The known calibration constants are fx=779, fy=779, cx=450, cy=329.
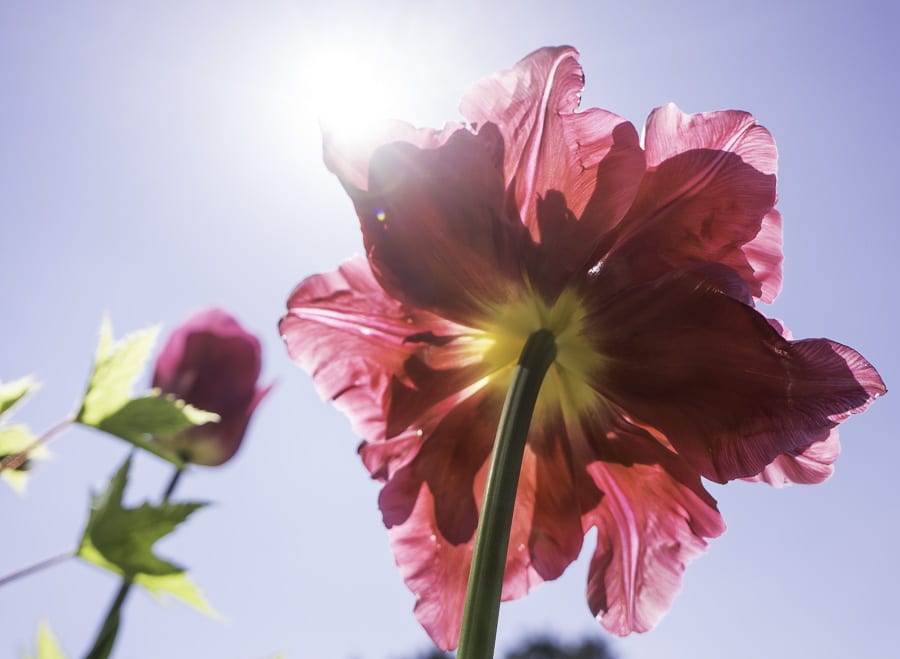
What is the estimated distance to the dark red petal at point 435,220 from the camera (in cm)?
80

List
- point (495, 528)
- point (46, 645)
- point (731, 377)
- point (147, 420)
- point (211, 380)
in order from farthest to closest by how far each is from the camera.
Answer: point (211, 380)
point (731, 377)
point (495, 528)
point (147, 420)
point (46, 645)

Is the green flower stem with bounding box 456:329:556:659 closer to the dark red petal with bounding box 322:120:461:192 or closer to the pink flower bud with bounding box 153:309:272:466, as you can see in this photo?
the dark red petal with bounding box 322:120:461:192

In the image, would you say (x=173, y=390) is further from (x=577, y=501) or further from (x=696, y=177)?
(x=696, y=177)

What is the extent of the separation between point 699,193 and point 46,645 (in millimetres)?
727

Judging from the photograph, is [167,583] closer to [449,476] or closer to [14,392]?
[14,392]

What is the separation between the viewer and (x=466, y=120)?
0.83 metres

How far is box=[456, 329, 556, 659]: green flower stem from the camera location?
1.69ft

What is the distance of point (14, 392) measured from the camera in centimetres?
46

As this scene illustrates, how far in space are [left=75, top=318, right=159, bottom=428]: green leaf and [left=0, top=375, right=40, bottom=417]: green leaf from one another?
3 centimetres

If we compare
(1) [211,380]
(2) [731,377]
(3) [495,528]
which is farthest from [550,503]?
(1) [211,380]

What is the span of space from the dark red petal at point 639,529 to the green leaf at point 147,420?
564 mm

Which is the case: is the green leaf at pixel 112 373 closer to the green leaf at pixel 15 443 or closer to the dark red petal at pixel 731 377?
the green leaf at pixel 15 443

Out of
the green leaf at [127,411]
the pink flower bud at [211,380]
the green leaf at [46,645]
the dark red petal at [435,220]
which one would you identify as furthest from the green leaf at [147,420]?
the pink flower bud at [211,380]

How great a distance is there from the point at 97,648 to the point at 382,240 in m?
0.53
